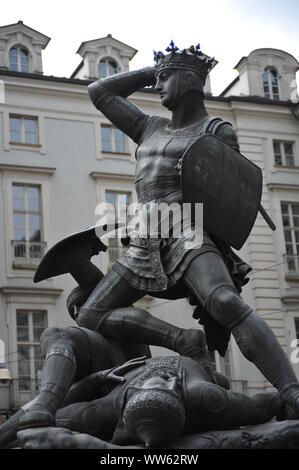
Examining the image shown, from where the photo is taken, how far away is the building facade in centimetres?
2778

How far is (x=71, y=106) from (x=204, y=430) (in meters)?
25.7

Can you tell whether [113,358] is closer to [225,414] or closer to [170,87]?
[225,414]

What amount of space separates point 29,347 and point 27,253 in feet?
9.30

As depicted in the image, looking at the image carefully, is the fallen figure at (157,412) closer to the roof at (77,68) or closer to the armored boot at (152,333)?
the armored boot at (152,333)

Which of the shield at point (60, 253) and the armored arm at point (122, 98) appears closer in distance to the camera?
the shield at point (60, 253)

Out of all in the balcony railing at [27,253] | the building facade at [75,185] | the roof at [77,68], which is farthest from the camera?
the roof at [77,68]

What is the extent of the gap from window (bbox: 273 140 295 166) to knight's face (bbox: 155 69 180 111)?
2630cm

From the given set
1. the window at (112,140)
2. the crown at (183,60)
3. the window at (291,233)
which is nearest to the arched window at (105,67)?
the window at (112,140)

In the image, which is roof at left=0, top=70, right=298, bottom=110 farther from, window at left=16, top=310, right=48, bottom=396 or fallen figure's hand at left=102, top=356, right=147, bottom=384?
fallen figure's hand at left=102, top=356, right=147, bottom=384

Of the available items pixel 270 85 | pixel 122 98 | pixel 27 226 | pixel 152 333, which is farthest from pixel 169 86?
pixel 270 85

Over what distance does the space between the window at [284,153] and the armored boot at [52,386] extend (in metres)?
27.5

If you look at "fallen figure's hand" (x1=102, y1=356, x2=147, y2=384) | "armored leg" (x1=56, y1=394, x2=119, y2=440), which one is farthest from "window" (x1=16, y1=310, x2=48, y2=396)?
"armored leg" (x1=56, y1=394, x2=119, y2=440)

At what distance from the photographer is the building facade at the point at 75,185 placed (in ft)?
91.1
